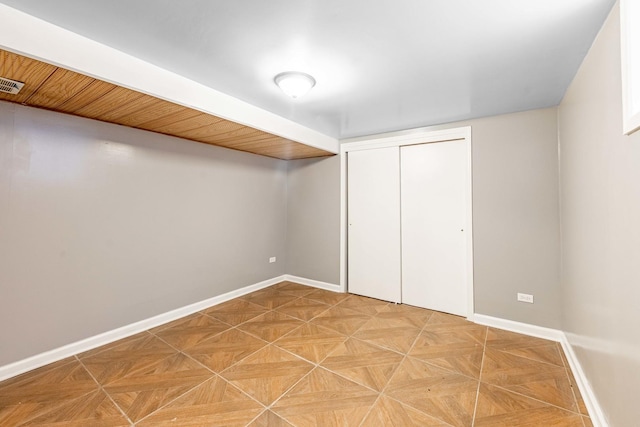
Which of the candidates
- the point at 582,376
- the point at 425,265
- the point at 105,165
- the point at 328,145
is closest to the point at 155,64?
the point at 105,165

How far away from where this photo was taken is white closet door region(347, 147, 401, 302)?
12.2ft

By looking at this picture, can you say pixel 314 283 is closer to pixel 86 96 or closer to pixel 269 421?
pixel 269 421

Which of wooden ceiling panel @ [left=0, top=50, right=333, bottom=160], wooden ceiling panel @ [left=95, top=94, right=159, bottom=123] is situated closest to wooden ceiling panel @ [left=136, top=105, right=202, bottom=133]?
wooden ceiling panel @ [left=0, top=50, right=333, bottom=160]

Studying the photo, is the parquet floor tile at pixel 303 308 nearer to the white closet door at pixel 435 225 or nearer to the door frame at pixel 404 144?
the door frame at pixel 404 144

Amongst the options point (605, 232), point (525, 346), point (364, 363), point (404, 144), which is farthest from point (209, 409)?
point (404, 144)

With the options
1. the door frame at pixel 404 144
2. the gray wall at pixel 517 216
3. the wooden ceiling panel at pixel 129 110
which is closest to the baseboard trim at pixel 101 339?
the door frame at pixel 404 144

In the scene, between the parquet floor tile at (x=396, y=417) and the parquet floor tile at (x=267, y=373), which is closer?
the parquet floor tile at (x=396, y=417)

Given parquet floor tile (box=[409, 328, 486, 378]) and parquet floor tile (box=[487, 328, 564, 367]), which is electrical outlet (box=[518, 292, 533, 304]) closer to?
parquet floor tile (box=[487, 328, 564, 367])

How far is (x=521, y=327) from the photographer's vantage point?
2830 mm

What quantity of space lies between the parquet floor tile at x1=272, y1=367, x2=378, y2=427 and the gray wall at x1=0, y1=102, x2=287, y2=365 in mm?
1962

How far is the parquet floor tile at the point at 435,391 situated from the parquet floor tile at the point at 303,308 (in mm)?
1341

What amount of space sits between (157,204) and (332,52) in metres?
2.41

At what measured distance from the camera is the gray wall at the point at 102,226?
2111 millimetres

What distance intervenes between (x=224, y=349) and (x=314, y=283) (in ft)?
6.79
